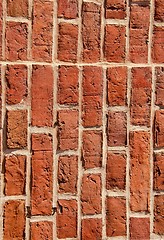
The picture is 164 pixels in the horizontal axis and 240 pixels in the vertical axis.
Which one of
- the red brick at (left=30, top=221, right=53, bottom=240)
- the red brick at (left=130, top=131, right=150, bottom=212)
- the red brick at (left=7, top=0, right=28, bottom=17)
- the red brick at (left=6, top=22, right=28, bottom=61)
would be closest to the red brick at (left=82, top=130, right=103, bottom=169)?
the red brick at (left=130, top=131, right=150, bottom=212)

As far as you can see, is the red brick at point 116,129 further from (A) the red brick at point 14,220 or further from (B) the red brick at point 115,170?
(A) the red brick at point 14,220

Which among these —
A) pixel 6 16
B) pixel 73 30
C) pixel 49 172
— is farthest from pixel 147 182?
pixel 6 16

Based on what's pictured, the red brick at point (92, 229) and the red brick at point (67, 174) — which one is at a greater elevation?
the red brick at point (67, 174)

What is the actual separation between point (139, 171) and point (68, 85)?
41 centimetres

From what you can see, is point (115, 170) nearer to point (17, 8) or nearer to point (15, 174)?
point (15, 174)

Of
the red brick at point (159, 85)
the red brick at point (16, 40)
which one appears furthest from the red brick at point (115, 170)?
the red brick at point (16, 40)

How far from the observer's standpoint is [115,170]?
71.7 inches

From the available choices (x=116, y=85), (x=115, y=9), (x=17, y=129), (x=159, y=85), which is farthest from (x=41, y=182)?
(x=115, y=9)

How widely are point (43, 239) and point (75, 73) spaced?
59cm

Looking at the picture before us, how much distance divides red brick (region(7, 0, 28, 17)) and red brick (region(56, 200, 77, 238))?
2.18 feet

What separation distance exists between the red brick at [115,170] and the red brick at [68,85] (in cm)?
24

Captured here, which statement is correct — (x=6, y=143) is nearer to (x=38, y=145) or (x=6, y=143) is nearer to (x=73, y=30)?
(x=38, y=145)

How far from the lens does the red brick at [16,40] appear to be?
172 centimetres

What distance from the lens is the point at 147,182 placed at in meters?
1.85
